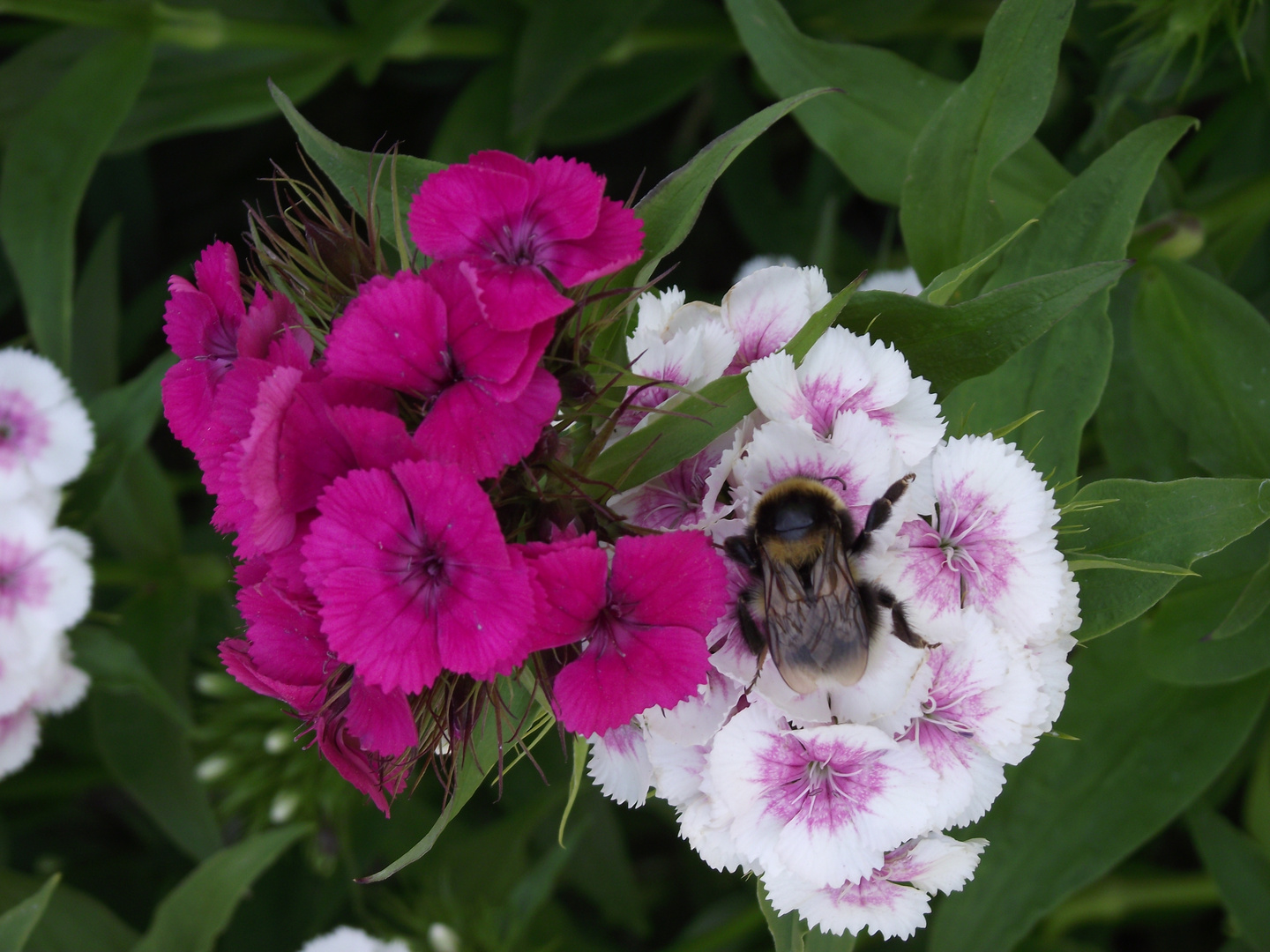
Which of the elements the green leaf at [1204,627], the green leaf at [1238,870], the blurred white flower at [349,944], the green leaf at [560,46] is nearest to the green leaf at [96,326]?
the green leaf at [560,46]

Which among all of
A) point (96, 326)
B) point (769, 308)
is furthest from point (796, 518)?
point (96, 326)

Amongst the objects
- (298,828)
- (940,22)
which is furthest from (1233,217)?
(298,828)

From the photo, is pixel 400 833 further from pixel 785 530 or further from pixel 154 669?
pixel 785 530

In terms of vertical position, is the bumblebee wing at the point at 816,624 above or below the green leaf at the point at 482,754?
above

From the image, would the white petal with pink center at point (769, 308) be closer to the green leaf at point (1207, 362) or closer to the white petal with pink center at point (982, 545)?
the white petal with pink center at point (982, 545)

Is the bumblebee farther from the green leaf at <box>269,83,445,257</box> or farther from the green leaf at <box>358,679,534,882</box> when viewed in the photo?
the green leaf at <box>269,83,445,257</box>

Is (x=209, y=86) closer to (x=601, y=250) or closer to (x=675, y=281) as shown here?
(x=675, y=281)

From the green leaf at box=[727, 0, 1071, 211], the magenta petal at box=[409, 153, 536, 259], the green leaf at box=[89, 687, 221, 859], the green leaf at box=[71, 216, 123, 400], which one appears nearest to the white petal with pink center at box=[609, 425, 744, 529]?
the magenta petal at box=[409, 153, 536, 259]

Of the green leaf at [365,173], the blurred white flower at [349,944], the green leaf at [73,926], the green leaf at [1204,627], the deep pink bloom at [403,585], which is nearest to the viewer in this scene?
the deep pink bloom at [403,585]
